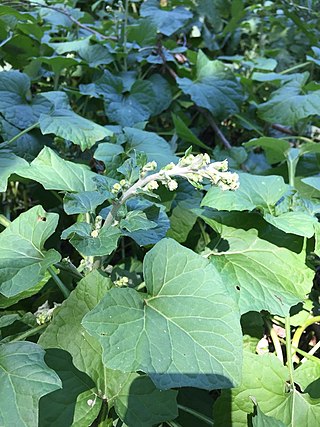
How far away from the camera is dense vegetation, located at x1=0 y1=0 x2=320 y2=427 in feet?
2.44

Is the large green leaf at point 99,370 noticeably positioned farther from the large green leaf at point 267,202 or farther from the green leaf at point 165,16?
the green leaf at point 165,16

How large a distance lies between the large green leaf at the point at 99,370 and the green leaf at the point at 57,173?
249 mm

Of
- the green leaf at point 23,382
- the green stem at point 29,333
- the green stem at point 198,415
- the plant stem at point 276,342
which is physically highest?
the green leaf at point 23,382

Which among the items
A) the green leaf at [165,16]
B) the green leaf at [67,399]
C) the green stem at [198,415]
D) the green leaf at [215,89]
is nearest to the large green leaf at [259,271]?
the green stem at [198,415]

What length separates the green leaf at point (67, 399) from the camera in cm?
75

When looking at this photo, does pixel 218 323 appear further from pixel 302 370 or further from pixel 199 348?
pixel 302 370

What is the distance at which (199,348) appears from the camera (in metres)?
0.74

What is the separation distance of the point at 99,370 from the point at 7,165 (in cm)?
52

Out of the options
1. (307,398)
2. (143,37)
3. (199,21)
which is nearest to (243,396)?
(307,398)

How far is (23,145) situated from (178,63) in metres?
1.06

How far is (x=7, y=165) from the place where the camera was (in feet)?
3.42

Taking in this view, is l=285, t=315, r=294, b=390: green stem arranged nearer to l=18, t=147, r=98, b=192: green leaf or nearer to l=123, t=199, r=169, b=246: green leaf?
l=123, t=199, r=169, b=246: green leaf

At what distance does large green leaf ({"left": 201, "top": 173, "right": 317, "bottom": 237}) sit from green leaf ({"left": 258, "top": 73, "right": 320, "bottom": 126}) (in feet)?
1.88

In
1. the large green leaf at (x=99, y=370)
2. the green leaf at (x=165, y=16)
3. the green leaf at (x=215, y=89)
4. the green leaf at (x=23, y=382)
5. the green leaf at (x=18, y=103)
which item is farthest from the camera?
the green leaf at (x=165, y=16)
